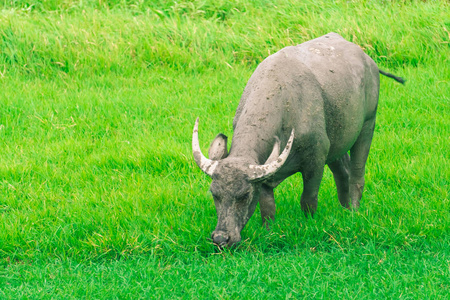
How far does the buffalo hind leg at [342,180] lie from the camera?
20.3ft

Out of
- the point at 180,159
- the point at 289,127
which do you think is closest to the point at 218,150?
the point at 289,127

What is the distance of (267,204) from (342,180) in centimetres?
123

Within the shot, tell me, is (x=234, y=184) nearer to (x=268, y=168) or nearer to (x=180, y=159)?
(x=268, y=168)

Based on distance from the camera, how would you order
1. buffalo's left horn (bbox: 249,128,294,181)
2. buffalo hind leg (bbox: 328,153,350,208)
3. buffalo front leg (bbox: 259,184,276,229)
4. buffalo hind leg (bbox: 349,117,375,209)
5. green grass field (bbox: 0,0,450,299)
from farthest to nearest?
buffalo hind leg (bbox: 328,153,350,208) < buffalo hind leg (bbox: 349,117,375,209) < buffalo front leg (bbox: 259,184,276,229) < green grass field (bbox: 0,0,450,299) < buffalo's left horn (bbox: 249,128,294,181)

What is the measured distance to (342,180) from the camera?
6227mm

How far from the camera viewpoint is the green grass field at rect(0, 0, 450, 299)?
4.78 metres

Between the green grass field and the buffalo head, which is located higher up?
the buffalo head

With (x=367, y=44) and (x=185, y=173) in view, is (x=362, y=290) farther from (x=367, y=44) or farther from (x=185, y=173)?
(x=367, y=44)

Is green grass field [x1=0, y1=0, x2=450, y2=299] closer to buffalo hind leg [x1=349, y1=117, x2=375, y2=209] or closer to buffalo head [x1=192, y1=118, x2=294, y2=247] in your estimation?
buffalo hind leg [x1=349, y1=117, x2=375, y2=209]

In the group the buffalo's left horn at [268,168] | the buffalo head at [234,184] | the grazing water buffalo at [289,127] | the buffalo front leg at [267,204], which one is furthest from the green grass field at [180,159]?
the buffalo's left horn at [268,168]

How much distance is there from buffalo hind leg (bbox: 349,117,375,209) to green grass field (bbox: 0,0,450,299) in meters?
0.17

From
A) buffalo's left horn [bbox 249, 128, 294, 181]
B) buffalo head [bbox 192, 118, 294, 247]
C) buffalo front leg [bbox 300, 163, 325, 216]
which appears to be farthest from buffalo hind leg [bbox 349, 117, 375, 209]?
buffalo's left horn [bbox 249, 128, 294, 181]

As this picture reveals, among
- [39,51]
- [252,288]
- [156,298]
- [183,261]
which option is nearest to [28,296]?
[156,298]

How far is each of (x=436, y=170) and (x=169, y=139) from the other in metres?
3.19
